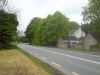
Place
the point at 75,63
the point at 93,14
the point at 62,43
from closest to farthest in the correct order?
the point at 75,63, the point at 93,14, the point at 62,43

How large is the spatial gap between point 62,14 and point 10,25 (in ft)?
198

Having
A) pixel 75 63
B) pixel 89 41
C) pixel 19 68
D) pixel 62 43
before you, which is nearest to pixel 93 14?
pixel 89 41

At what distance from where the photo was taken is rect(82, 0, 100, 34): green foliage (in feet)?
229

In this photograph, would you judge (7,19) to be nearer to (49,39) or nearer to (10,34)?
(10,34)

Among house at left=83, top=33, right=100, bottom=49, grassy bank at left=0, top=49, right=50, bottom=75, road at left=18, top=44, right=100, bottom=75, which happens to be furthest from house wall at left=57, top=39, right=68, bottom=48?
grassy bank at left=0, top=49, right=50, bottom=75

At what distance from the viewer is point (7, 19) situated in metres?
45.2

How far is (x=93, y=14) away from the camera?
245ft

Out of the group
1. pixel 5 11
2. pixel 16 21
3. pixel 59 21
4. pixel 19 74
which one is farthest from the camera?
pixel 59 21

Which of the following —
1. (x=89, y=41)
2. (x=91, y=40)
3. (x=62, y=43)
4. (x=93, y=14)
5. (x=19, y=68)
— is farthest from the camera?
(x=62, y=43)

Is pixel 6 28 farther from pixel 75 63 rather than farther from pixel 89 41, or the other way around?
pixel 89 41

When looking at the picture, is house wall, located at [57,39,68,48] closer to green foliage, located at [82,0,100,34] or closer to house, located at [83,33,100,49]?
house, located at [83,33,100,49]

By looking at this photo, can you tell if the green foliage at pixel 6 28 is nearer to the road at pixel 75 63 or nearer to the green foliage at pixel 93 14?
the road at pixel 75 63

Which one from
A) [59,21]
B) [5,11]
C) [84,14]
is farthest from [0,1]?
[59,21]

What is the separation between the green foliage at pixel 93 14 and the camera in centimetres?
6993
